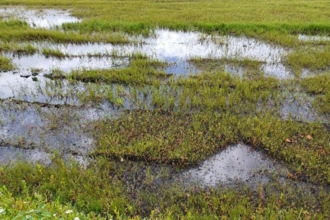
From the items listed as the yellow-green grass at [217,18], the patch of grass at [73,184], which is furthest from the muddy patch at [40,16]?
the patch of grass at [73,184]

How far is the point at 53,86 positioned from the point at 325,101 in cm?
670

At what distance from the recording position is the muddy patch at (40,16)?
1126 centimetres

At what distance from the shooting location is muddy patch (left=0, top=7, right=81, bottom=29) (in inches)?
443

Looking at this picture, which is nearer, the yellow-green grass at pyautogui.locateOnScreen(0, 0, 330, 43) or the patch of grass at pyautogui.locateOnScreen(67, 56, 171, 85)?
the patch of grass at pyautogui.locateOnScreen(67, 56, 171, 85)

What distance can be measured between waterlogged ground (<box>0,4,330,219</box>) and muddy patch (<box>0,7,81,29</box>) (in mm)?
4001

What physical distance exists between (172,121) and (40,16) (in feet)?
40.5

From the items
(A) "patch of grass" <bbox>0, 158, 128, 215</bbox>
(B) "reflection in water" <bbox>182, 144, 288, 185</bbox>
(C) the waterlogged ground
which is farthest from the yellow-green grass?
(A) "patch of grass" <bbox>0, 158, 128, 215</bbox>

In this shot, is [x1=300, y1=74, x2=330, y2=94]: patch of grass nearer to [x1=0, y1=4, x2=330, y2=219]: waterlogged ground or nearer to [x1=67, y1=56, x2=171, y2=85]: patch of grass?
[x1=0, y1=4, x2=330, y2=219]: waterlogged ground

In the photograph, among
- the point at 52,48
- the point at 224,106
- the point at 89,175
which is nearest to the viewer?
the point at 89,175

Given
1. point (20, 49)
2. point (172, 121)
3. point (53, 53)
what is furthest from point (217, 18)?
point (20, 49)

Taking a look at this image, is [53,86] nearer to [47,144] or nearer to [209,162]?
[47,144]

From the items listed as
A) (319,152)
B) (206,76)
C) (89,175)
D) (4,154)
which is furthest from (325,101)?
(4,154)

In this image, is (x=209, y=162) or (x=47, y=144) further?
(x=47, y=144)

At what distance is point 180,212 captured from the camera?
2900 millimetres
